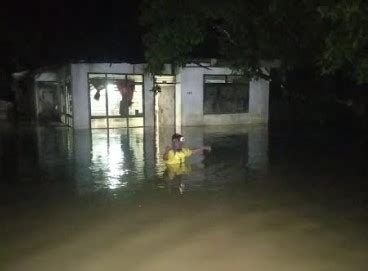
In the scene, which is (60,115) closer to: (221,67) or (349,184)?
(221,67)

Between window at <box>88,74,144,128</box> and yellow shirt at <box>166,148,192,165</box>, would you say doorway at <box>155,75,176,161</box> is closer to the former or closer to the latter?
window at <box>88,74,144,128</box>

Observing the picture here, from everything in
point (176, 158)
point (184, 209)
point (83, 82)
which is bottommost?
point (184, 209)

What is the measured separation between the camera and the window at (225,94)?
84.1ft

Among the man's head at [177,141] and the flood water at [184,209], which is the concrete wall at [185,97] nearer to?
the flood water at [184,209]

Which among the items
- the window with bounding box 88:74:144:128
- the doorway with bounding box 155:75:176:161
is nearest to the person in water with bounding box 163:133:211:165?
the window with bounding box 88:74:144:128

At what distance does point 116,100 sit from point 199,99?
418 cm

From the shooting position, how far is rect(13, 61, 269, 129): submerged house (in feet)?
78.1

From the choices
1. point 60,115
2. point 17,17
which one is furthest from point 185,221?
point 17,17

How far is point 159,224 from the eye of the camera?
27.3 ft

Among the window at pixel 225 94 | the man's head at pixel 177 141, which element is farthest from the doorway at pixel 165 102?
the man's head at pixel 177 141

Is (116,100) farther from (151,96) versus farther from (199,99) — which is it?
(199,99)

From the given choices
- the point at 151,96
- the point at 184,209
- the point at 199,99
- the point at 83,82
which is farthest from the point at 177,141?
the point at 199,99

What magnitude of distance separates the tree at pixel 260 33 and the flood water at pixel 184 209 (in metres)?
2.67

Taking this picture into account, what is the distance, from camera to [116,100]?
80.7 feet
